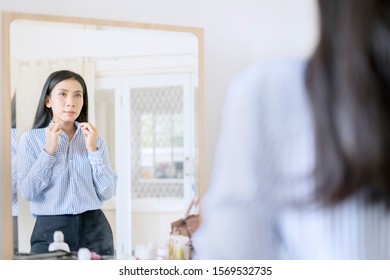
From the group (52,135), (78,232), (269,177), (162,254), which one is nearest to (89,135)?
(52,135)

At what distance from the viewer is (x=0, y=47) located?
0.89 m

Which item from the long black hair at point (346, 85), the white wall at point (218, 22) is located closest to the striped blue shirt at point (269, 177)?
the long black hair at point (346, 85)

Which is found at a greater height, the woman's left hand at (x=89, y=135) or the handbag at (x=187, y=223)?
the woman's left hand at (x=89, y=135)

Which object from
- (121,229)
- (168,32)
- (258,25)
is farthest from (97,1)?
(121,229)

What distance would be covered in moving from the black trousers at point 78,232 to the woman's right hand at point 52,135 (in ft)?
0.51

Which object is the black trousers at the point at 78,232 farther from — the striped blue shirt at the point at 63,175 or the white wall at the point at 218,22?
the white wall at the point at 218,22

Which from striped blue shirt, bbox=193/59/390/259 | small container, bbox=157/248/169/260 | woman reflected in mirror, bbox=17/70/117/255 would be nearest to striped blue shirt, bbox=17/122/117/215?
woman reflected in mirror, bbox=17/70/117/255

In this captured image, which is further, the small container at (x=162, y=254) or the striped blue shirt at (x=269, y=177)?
the small container at (x=162, y=254)

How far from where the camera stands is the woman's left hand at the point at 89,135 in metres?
0.93

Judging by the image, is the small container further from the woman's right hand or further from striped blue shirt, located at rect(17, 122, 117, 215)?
the woman's right hand

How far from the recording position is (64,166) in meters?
0.92

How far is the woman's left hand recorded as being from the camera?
93 cm

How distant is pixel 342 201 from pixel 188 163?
0.52 m
